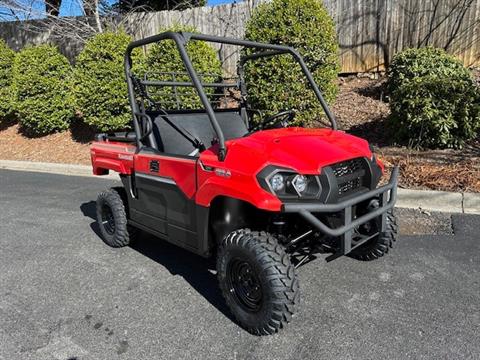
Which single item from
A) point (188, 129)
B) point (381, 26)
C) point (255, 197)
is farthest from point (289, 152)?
point (381, 26)

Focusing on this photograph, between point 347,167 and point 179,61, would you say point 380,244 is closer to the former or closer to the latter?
point 347,167

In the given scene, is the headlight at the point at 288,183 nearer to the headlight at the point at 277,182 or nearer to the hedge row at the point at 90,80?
the headlight at the point at 277,182


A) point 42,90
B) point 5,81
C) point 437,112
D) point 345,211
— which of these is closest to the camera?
point 345,211

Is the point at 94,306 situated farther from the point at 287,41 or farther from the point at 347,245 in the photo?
the point at 287,41

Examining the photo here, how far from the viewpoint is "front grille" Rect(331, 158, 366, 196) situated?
97.2 inches

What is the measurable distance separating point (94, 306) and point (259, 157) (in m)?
1.65

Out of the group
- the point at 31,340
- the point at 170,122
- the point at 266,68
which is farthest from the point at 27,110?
the point at 31,340

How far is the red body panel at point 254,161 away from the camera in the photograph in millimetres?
2305

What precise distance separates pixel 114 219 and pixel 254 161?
1966mm

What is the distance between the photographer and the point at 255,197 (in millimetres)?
2250

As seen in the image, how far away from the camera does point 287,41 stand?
6.55 meters

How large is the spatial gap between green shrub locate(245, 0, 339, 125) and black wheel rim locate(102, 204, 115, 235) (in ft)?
11.9

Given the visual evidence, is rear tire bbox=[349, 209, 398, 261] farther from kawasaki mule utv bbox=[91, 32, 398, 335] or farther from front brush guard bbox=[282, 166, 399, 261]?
front brush guard bbox=[282, 166, 399, 261]

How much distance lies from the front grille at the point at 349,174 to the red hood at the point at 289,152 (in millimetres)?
50
